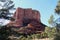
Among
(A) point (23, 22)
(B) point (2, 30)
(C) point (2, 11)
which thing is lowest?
(A) point (23, 22)

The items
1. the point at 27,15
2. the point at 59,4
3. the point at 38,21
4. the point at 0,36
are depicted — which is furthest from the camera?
the point at 27,15

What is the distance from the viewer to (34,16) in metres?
35.2

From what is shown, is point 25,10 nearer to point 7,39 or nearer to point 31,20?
point 31,20

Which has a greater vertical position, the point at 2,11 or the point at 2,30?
the point at 2,11

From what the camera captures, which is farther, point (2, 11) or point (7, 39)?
point (2, 11)

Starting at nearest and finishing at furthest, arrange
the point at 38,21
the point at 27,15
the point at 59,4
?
the point at 59,4 → the point at 38,21 → the point at 27,15

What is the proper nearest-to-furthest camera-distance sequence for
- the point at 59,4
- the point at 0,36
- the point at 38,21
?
1. the point at 0,36
2. the point at 59,4
3. the point at 38,21

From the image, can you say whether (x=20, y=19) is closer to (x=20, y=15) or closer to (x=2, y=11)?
(x=20, y=15)

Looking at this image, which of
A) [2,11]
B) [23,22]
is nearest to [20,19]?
[23,22]

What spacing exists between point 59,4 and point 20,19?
1011 inches

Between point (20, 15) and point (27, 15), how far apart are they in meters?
1.12

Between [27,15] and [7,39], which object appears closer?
[7,39]

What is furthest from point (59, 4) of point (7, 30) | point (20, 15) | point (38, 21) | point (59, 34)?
point (20, 15)

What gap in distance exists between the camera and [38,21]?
32.5 meters
